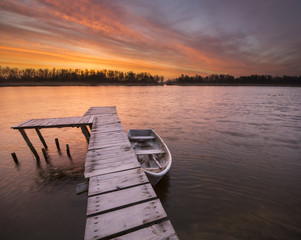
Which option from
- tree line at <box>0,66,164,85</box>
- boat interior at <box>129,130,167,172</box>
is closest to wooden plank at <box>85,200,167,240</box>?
boat interior at <box>129,130,167,172</box>

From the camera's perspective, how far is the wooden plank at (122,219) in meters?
2.52

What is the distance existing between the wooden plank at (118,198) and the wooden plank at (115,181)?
0.57ft

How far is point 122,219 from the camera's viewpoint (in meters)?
2.77

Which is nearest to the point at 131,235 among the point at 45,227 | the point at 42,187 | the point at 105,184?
the point at 105,184

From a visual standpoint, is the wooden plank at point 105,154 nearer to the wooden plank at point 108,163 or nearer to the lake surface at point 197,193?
the wooden plank at point 108,163

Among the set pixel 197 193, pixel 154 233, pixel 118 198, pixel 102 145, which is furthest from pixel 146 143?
pixel 154 233

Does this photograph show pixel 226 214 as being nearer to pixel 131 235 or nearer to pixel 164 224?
pixel 164 224

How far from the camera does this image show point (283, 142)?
40.3 feet

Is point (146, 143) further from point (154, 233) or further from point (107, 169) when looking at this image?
point (154, 233)

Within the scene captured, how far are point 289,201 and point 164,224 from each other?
20.8 feet

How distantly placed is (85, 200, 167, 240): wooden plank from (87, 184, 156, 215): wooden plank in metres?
0.14

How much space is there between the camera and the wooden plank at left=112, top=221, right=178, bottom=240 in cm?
243

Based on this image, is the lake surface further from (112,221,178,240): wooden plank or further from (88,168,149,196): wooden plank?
(112,221,178,240): wooden plank

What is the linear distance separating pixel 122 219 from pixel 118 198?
597 mm
